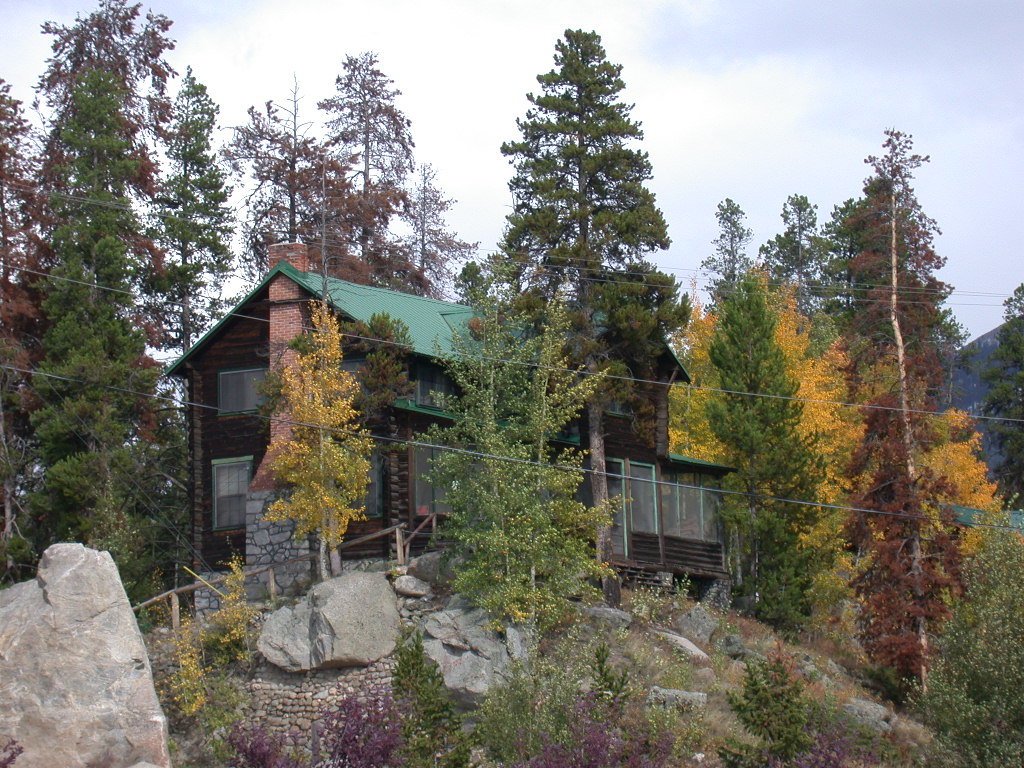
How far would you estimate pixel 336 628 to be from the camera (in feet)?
89.6

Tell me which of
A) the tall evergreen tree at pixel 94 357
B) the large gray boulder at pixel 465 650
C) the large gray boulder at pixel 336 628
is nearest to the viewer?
the large gray boulder at pixel 465 650

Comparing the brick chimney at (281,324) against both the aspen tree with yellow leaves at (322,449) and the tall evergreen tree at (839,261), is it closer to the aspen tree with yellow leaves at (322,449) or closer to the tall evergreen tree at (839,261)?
the aspen tree with yellow leaves at (322,449)

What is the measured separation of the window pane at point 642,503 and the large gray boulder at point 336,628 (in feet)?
27.6

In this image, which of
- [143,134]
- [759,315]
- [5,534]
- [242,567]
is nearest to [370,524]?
[242,567]

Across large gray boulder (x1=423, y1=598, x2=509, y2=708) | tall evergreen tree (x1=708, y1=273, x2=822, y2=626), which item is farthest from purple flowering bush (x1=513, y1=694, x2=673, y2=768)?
tall evergreen tree (x1=708, y1=273, x2=822, y2=626)

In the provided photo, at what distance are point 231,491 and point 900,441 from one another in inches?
673

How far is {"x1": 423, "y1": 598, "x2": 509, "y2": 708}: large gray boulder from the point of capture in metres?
26.1

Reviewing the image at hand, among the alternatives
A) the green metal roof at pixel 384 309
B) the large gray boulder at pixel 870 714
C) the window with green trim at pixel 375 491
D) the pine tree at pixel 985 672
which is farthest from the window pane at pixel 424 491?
the pine tree at pixel 985 672

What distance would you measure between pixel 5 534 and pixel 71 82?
1660 centimetres

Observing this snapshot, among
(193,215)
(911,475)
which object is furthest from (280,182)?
(911,475)

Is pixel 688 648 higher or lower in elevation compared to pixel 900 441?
lower

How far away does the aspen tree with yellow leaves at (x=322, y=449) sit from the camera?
1168 inches

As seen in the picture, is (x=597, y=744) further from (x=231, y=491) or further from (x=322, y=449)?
(x=231, y=491)

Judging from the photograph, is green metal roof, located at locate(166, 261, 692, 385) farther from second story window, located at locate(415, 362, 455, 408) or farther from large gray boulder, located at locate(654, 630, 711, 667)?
large gray boulder, located at locate(654, 630, 711, 667)
